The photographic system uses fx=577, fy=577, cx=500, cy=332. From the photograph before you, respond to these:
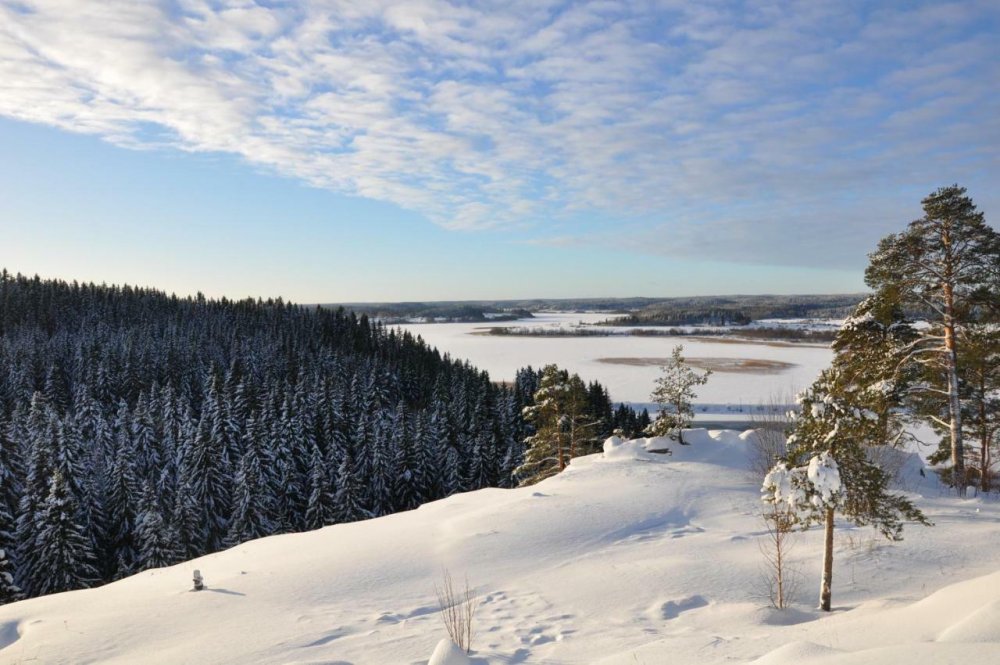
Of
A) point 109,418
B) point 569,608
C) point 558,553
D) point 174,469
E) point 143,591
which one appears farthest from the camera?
point 109,418

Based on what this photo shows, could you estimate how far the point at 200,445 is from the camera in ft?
167

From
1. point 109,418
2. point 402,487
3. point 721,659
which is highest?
point 721,659

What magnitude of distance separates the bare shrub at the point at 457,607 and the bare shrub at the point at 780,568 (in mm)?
6272

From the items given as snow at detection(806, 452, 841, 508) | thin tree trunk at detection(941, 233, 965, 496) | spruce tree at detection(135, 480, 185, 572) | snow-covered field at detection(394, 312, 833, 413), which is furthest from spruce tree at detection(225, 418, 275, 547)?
snow-covered field at detection(394, 312, 833, 413)

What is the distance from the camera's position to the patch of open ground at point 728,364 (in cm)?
12738

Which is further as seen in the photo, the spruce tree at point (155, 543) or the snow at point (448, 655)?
the spruce tree at point (155, 543)

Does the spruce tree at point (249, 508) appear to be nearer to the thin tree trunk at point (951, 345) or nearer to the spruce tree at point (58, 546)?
the spruce tree at point (58, 546)

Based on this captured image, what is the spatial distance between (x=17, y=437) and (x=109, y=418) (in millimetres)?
17023

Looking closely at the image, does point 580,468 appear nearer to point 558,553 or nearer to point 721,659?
point 558,553

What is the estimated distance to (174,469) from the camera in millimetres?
55438

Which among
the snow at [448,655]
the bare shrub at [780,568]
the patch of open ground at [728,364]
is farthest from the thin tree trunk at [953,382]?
the patch of open ground at [728,364]

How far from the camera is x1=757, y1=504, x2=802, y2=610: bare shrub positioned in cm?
1225

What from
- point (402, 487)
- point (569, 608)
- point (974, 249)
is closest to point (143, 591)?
point (569, 608)

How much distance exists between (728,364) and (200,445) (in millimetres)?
118901
